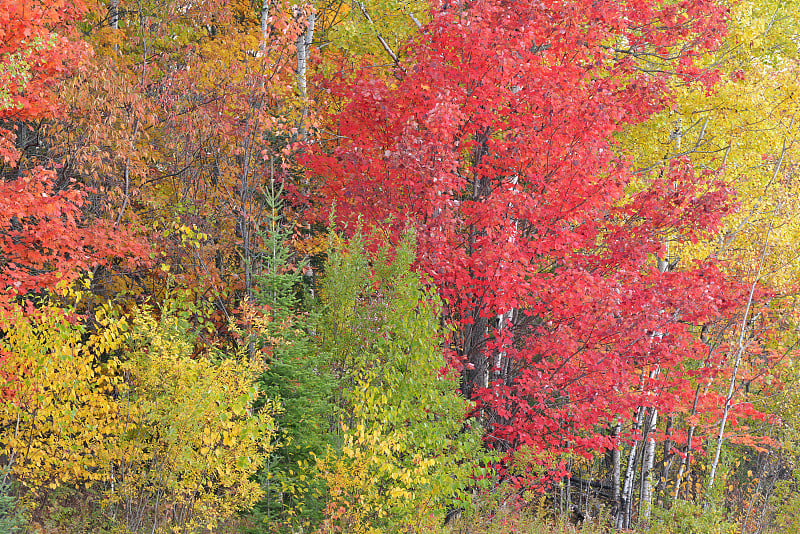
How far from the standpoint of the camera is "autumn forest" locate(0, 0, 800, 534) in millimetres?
6355

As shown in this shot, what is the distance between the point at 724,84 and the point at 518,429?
7.65 meters

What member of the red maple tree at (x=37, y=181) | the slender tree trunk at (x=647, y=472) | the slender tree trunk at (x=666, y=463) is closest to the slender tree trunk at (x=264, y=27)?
the red maple tree at (x=37, y=181)

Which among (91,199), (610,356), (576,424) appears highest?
(91,199)

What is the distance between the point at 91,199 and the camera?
10.1 metres

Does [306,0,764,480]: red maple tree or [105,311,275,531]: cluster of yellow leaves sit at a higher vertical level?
[306,0,764,480]: red maple tree

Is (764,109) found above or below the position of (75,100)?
above

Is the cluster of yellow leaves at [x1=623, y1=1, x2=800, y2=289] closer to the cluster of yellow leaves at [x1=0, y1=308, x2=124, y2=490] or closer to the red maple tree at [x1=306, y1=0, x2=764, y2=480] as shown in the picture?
the red maple tree at [x1=306, y1=0, x2=764, y2=480]

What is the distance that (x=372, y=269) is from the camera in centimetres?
822

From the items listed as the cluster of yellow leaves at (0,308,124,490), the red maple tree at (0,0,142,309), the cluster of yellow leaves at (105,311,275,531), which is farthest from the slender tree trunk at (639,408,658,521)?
the red maple tree at (0,0,142,309)

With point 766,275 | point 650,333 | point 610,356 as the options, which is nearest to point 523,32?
point 610,356

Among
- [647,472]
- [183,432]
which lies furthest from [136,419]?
[647,472]

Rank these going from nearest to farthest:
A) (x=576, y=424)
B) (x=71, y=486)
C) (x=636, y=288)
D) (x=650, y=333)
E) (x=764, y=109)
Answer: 1. (x=71, y=486)
2. (x=636, y=288)
3. (x=576, y=424)
4. (x=650, y=333)
5. (x=764, y=109)

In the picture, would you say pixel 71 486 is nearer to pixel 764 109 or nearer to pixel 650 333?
pixel 650 333

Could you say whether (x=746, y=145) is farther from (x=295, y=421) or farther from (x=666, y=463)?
(x=295, y=421)
